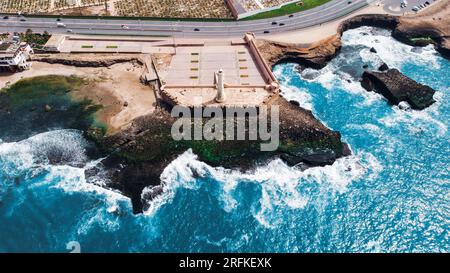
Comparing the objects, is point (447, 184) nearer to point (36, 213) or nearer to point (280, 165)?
point (280, 165)

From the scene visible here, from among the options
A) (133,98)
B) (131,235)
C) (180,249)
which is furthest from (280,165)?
(133,98)

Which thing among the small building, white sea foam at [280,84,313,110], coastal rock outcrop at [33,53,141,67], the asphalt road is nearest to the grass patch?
the asphalt road

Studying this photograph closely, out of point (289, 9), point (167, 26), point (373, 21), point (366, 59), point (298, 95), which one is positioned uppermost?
point (289, 9)

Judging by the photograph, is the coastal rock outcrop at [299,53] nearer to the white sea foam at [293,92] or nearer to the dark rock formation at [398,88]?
the white sea foam at [293,92]

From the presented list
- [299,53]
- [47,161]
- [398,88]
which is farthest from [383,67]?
[47,161]

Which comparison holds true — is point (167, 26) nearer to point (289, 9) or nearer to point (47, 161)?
point (289, 9)

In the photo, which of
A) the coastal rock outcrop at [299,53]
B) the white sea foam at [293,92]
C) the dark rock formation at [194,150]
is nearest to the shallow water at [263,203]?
the dark rock formation at [194,150]

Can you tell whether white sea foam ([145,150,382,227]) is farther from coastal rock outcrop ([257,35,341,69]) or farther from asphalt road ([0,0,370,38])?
asphalt road ([0,0,370,38])
